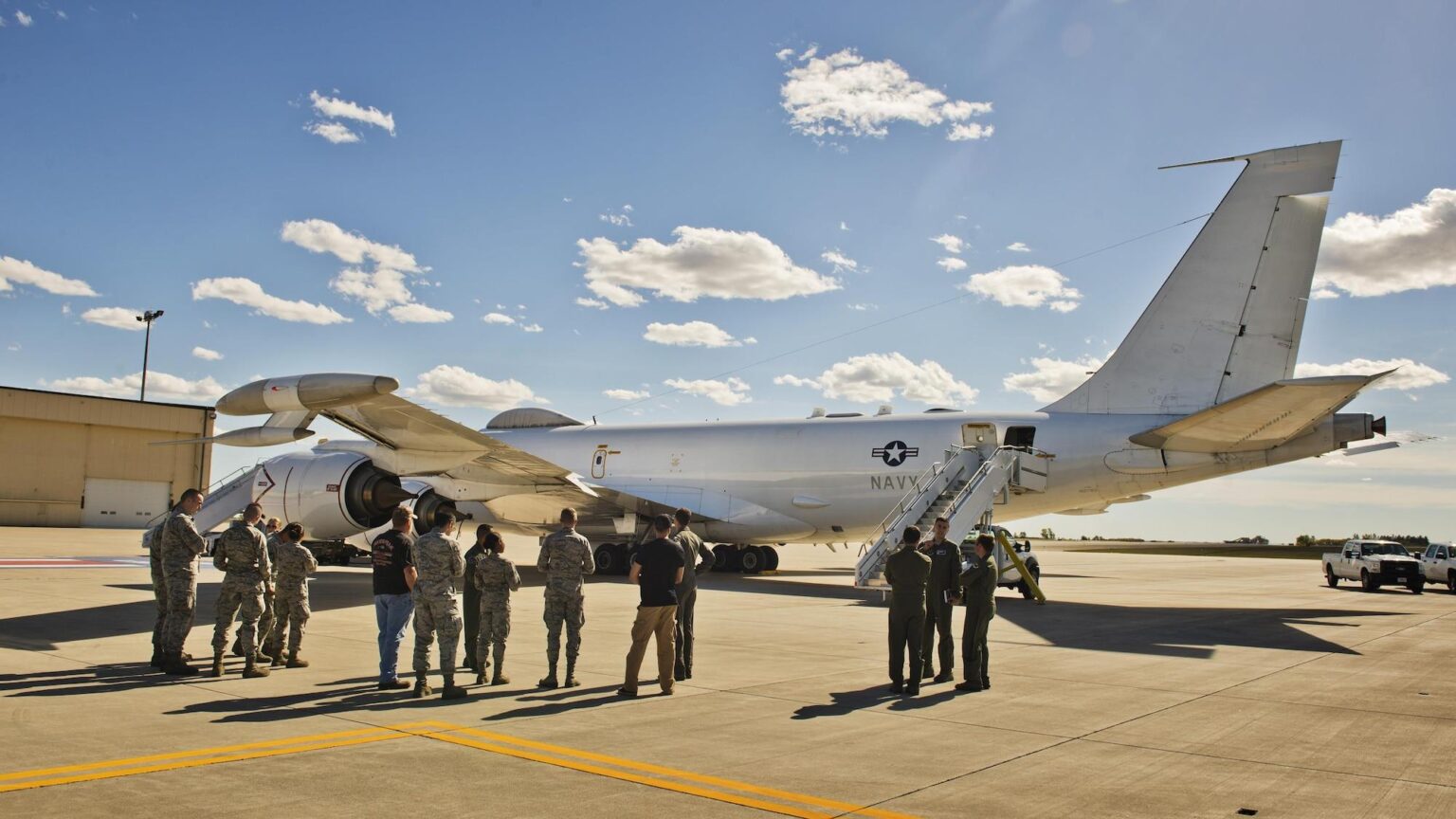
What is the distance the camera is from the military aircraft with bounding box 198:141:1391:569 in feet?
53.4

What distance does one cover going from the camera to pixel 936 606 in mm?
9836

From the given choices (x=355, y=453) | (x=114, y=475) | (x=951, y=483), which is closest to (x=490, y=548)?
(x=951, y=483)

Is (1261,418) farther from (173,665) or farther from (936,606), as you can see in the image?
(173,665)

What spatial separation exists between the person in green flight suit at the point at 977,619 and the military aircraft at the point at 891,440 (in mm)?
7249

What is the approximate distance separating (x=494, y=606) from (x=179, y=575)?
9.80 ft

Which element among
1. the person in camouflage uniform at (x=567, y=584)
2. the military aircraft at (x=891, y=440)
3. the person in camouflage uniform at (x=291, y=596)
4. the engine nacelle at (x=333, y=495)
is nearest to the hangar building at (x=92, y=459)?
the engine nacelle at (x=333, y=495)

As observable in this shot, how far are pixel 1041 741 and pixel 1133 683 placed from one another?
306cm

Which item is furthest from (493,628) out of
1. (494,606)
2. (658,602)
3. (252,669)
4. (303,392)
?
(303,392)

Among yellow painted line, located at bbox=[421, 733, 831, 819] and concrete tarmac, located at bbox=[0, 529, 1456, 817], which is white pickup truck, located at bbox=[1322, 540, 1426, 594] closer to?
concrete tarmac, located at bbox=[0, 529, 1456, 817]

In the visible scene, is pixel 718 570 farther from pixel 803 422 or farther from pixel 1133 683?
pixel 1133 683

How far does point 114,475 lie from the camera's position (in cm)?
5150

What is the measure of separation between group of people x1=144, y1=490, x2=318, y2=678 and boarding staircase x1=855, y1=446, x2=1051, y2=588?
1084cm

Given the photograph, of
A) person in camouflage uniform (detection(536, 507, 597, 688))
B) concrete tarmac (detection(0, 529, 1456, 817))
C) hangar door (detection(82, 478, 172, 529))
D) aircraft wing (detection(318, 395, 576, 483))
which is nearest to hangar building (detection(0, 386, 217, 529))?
hangar door (detection(82, 478, 172, 529))

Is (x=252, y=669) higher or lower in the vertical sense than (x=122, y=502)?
lower
